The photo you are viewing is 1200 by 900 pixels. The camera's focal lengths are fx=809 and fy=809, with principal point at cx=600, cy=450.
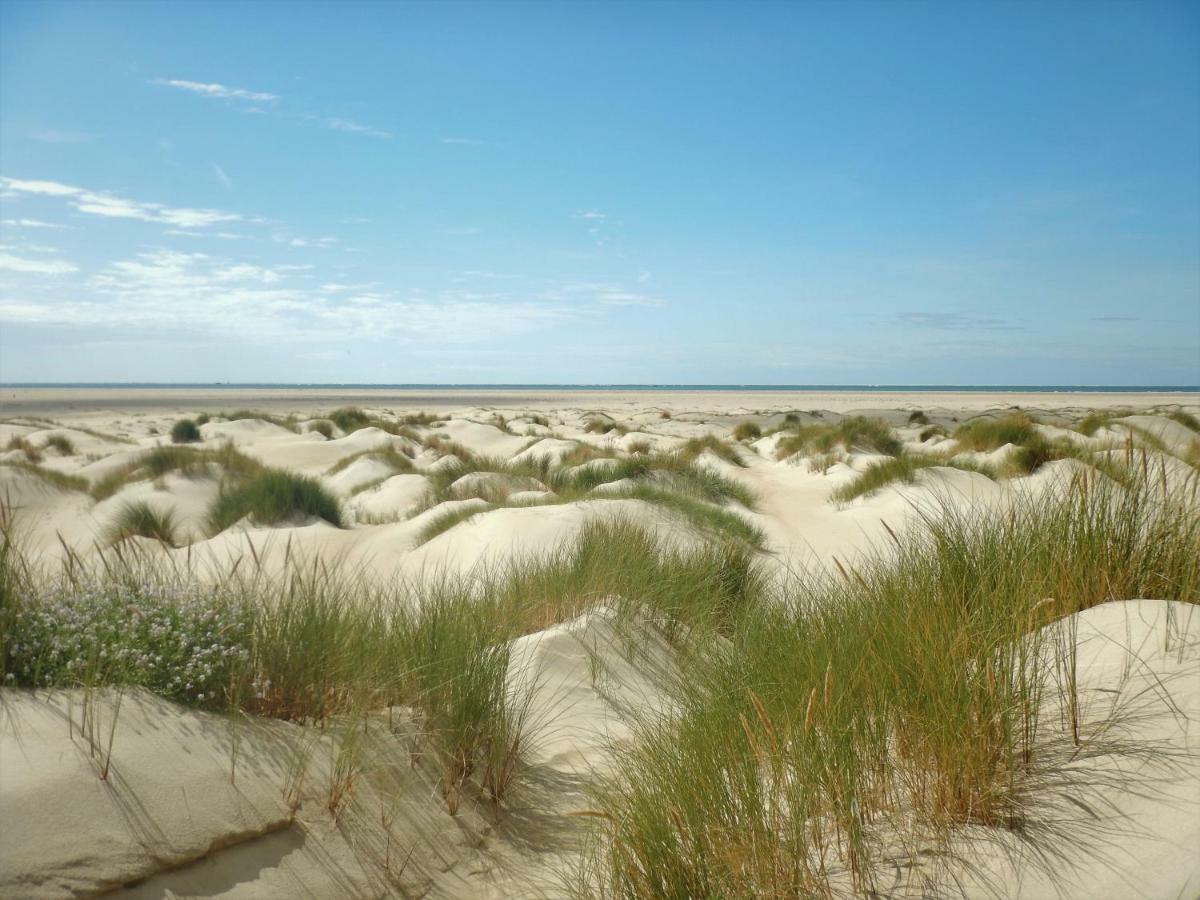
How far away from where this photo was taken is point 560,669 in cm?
412

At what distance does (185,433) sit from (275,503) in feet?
36.0

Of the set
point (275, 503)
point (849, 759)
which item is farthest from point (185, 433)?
point (849, 759)

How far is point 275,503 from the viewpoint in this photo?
10008mm

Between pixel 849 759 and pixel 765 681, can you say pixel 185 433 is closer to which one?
pixel 765 681

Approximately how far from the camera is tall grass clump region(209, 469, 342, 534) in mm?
9930

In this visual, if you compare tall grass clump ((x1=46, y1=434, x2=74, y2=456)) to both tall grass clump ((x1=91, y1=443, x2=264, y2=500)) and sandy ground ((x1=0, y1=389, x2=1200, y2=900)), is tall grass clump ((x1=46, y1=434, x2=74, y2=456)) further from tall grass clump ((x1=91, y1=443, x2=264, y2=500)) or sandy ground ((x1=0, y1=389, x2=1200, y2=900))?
sandy ground ((x1=0, y1=389, x2=1200, y2=900))

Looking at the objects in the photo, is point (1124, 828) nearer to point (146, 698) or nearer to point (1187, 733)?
point (1187, 733)

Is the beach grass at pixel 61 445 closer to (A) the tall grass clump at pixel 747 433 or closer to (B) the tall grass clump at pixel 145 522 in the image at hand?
(B) the tall grass clump at pixel 145 522

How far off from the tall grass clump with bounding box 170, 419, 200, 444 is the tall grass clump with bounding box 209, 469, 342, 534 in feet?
32.1

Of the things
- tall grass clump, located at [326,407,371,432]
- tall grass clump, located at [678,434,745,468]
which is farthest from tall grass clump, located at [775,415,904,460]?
tall grass clump, located at [326,407,371,432]

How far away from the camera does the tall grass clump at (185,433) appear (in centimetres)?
1893

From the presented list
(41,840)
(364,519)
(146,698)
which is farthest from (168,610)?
(364,519)

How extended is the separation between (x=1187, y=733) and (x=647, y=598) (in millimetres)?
3069

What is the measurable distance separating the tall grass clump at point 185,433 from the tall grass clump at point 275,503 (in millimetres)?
9784
